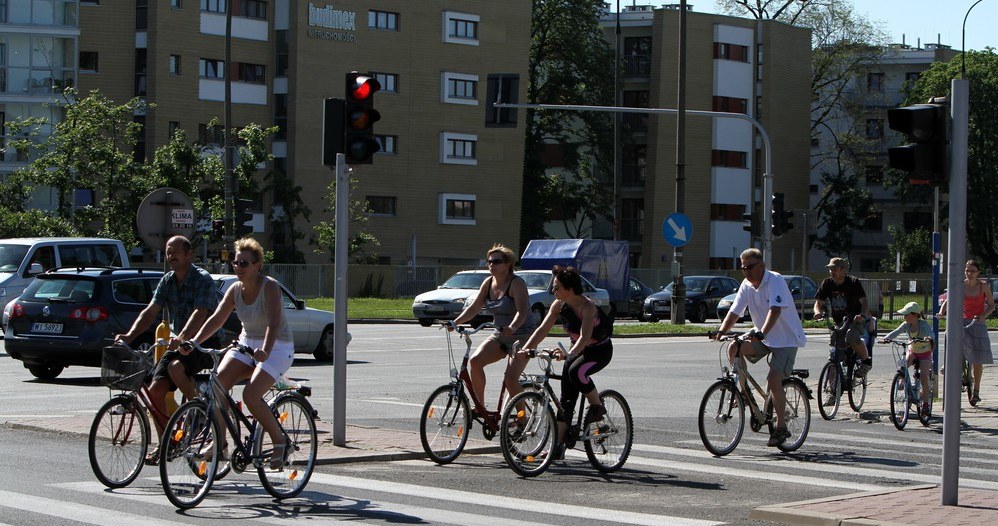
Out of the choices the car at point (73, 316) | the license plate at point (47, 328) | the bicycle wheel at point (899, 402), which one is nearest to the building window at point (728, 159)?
the car at point (73, 316)

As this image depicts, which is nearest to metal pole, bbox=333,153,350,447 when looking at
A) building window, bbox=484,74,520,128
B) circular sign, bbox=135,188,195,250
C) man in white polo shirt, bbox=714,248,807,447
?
man in white polo shirt, bbox=714,248,807,447

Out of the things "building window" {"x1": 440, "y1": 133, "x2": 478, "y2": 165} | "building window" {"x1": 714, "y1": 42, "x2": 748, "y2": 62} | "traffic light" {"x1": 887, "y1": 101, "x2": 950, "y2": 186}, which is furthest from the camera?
"building window" {"x1": 714, "y1": 42, "x2": 748, "y2": 62}

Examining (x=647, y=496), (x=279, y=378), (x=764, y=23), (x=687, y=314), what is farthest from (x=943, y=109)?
(x=764, y=23)

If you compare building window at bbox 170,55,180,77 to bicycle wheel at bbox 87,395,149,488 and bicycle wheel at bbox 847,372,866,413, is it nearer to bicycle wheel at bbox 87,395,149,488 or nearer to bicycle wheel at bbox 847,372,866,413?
bicycle wheel at bbox 847,372,866,413

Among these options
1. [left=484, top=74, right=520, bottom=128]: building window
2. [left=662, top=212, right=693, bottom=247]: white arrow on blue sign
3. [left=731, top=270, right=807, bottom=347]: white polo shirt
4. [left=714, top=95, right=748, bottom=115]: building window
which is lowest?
[left=731, top=270, right=807, bottom=347]: white polo shirt

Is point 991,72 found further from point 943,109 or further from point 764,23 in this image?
point 943,109

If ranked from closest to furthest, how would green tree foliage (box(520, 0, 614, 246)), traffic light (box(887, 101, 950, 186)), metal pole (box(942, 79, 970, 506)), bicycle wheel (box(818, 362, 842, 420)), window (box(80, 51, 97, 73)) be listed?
metal pole (box(942, 79, 970, 506))
traffic light (box(887, 101, 950, 186))
bicycle wheel (box(818, 362, 842, 420))
window (box(80, 51, 97, 73))
green tree foliage (box(520, 0, 614, 246))

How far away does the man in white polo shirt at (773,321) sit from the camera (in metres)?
13.0

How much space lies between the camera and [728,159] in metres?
78.1

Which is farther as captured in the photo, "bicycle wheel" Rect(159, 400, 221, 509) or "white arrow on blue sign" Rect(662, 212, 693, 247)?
"white arrow on blue sign" Rect(662, 212, 693, 247)

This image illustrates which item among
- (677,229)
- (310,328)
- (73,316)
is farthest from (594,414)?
(677,229)

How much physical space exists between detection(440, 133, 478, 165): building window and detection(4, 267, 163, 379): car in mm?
49675

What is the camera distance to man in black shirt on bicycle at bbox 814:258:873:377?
54.7ft

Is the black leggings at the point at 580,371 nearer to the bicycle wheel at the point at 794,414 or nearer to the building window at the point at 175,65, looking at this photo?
the bicycle wheel at the point at 794,414
